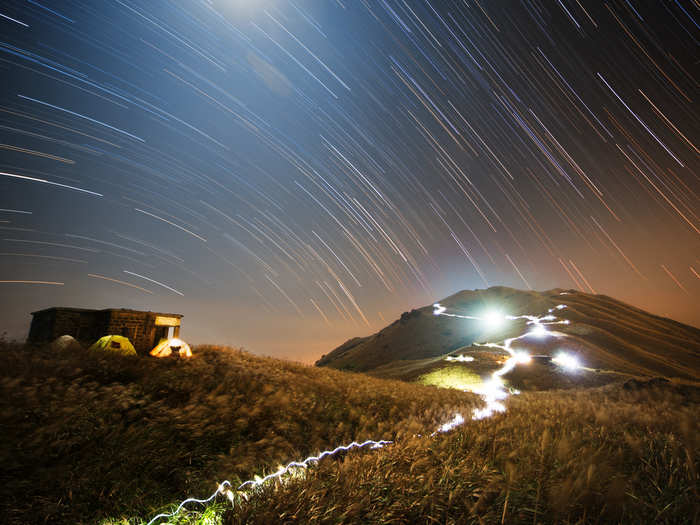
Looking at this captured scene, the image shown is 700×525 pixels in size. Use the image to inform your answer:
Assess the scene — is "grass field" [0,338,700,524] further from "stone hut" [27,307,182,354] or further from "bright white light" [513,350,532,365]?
"bright white light" [513,350,532,365]

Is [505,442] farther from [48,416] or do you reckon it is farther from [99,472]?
[48,416]

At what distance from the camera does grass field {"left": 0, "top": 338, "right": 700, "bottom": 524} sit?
2.63 metres

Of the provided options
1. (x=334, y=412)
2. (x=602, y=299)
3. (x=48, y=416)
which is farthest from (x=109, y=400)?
(x=602, y=299)

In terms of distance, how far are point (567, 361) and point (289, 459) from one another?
48662 millimetres

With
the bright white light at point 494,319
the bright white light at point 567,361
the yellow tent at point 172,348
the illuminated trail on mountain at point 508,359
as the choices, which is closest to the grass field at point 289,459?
the illuminated trail on mountain at point 508,359

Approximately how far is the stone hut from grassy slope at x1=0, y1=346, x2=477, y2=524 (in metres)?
12.5

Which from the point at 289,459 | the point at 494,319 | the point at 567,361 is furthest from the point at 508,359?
the point at 494,319

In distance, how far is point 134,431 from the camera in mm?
5082

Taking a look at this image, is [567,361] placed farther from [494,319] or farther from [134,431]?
[134,431]

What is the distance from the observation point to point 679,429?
5.43 meters

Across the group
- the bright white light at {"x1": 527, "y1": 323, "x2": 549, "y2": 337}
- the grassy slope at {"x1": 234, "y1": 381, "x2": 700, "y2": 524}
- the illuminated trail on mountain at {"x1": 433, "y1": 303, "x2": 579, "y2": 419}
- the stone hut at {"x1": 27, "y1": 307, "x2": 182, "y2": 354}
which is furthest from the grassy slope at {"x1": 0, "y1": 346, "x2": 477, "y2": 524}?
the bright white light at {"x1": 527, "y1": 323, "x2": 549, "y2": 337}

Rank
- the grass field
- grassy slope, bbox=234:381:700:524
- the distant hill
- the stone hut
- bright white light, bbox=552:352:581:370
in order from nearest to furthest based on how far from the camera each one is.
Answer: grassy slope, bbox=234:381:700:524
the grass field
the stone hut
bright white light, bbox=552:352:581:370
the distant hill

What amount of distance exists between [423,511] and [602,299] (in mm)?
131854

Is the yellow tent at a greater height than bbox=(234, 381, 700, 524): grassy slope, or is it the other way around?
the yellow tent
